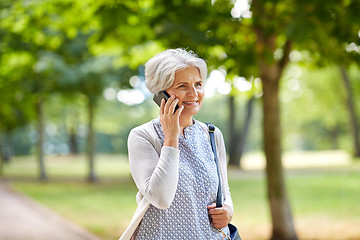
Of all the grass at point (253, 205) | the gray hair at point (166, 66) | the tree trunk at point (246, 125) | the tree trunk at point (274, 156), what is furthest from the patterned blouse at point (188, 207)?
the tree trunk at point (246, 125)

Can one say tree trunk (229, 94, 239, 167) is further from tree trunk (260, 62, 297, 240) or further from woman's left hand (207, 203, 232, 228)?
woman's left hand (207, 203, 232, 228)

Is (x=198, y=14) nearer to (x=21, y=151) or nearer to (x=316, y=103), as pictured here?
(x=316, y=103)

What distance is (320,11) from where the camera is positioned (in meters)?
5.03

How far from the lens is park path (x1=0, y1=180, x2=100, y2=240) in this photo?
999 cm

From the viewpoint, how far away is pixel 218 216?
7.48 ft

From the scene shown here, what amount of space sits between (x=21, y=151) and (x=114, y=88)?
46930mm

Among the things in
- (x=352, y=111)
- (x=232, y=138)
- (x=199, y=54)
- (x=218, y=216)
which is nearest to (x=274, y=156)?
(x=199, y=54)

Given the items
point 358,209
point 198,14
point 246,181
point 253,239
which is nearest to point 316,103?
point 246,181

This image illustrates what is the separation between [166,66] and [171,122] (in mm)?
262

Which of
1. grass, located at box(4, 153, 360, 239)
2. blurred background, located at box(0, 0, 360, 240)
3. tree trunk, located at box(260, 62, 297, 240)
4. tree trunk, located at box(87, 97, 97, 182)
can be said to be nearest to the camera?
blurred background, located at box(0, 0, 360, 240)

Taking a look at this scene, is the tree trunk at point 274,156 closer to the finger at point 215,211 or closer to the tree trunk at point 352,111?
the finger at point 215,211

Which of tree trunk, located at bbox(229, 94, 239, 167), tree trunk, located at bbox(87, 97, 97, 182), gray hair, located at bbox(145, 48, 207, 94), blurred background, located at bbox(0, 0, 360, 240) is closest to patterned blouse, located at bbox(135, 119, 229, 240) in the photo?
gray hair, located at bbox(145, 48, 207, 94)

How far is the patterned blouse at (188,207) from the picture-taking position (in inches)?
87.4

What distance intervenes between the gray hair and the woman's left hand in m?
0.59
